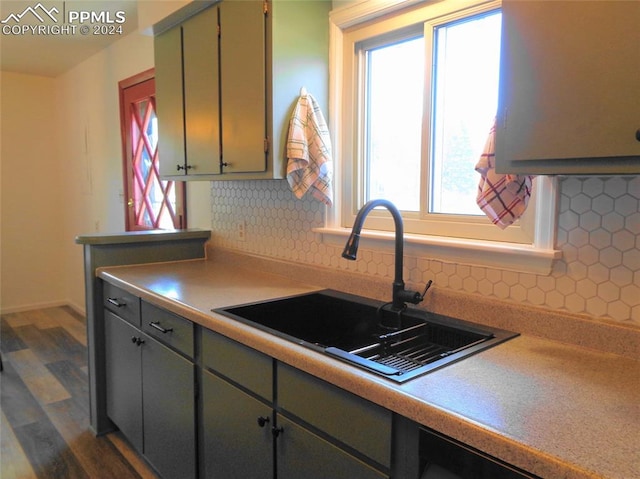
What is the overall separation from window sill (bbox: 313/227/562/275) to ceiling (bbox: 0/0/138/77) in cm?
226

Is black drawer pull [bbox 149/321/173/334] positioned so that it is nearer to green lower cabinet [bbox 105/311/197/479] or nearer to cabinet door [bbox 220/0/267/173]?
green lower cabinet [bbox 105/311/197/479]

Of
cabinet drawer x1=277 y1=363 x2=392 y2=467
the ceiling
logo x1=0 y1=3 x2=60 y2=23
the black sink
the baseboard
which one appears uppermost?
the ceiling

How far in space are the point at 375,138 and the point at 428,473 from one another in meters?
1.39

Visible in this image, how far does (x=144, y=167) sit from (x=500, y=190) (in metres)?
3.00

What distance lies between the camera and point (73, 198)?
195 inches

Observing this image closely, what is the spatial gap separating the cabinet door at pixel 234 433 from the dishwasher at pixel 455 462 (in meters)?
0.56

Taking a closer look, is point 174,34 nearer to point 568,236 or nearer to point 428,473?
point 568,236

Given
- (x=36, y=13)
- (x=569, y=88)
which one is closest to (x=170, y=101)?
(x=36, y=13)

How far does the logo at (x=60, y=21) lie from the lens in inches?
122

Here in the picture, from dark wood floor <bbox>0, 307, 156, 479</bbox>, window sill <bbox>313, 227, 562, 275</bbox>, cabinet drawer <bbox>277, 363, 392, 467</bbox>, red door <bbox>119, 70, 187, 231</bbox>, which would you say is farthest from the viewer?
red door <bbox>119, 70, 187, 231</bbox>

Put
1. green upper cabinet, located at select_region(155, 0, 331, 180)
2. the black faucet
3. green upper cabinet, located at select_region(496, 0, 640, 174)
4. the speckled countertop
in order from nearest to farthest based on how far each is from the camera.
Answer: the speckled countertop < green upper cabinet, located at select_region(496, 0, 640, 174) < the black faucet < green upper cabinet, located at select_region(155, 0, 331, 180)

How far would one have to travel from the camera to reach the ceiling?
302cm

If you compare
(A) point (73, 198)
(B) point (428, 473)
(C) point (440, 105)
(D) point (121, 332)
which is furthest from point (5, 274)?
(B) point (428, 473)

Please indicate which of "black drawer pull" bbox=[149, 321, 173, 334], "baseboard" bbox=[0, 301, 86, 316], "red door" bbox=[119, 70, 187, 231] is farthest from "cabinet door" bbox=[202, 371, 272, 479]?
"baseboard" bbox=[0, 301, 86, 316]
